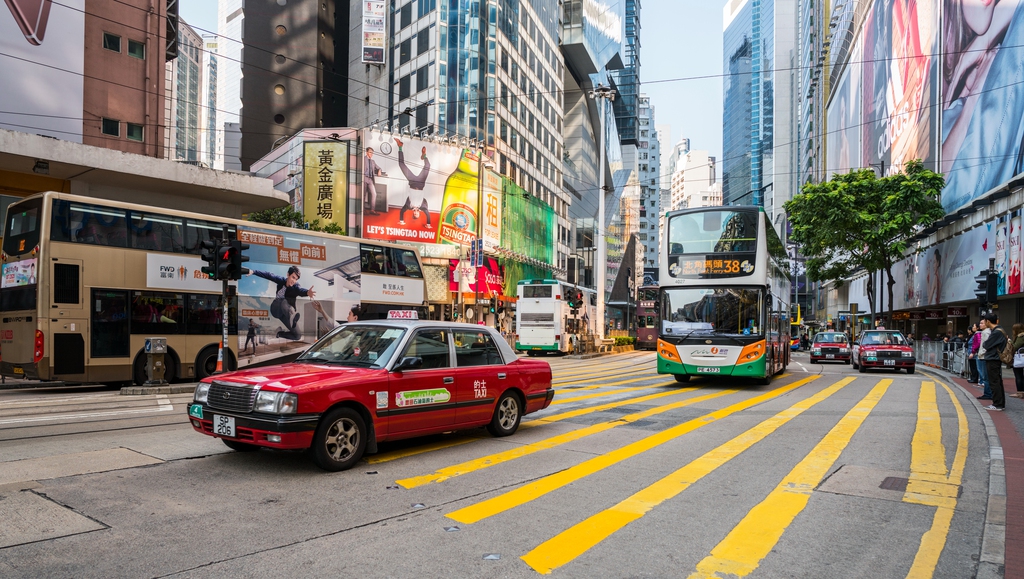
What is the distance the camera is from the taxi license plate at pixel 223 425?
6.17m

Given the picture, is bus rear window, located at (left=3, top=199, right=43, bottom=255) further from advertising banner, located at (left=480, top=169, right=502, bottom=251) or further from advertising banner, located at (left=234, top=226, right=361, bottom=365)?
advertising banner, located at (left=480, top=169, right=502, bottom=251)

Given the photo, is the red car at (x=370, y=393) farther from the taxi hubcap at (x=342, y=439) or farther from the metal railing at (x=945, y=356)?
the metal railing at (x=945, y=356)

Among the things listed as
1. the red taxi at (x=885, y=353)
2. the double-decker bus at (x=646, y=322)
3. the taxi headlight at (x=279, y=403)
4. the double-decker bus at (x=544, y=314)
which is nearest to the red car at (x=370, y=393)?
the taxi headlight at (x=279, y=403)

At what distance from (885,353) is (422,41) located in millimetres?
43481

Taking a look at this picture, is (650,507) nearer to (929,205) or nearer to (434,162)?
(929,205)

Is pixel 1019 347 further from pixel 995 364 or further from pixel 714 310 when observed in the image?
pixel 714 310

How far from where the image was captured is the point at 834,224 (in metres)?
34.2

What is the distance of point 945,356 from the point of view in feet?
82.9

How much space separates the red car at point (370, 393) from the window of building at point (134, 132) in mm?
30251

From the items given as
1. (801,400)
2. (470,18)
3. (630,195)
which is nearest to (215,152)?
(630,195)

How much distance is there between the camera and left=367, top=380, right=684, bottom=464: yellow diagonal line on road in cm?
716

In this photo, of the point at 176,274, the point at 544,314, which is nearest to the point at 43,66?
the point at 176,274

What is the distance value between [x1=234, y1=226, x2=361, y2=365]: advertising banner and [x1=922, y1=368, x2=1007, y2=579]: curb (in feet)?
49.5

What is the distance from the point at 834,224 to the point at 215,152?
564ft
